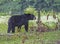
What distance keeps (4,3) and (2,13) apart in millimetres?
508

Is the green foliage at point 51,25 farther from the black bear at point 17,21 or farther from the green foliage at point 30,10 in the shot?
the black bear at point 17,21

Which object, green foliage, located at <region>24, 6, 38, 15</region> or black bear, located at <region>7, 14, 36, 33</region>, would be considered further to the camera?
green foliage, located at <region>24, 6, 38, 15</region>

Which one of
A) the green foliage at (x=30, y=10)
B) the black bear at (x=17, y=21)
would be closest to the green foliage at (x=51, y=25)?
the green foliage at (x=30, y=10)

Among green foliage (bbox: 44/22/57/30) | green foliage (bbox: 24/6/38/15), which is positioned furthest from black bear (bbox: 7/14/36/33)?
green foliage (bbox: 44/22/57/30)

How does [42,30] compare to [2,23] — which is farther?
[2,23]

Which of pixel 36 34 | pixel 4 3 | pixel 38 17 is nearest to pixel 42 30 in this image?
pixel 36 34

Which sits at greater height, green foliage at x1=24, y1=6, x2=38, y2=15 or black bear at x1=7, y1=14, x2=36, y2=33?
green foliage at x1=24, y1=6, x2=38, y2=15

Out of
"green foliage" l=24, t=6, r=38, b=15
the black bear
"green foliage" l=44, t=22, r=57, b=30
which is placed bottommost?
"green foliage" l=44, t=22, r=57, b=30

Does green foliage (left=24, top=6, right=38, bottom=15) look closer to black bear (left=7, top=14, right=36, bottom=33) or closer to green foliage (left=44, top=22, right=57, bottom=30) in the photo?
black bear (left=7, top=14, right=36, bottom=33)

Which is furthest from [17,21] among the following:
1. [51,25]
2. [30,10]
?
[51,25]

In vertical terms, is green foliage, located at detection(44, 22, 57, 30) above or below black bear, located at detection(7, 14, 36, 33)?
→ below

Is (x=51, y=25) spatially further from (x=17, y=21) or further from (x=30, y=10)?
(x=17, y=21)

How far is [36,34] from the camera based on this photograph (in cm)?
796

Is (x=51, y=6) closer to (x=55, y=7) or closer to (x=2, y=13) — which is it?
(x=55, y=7)
